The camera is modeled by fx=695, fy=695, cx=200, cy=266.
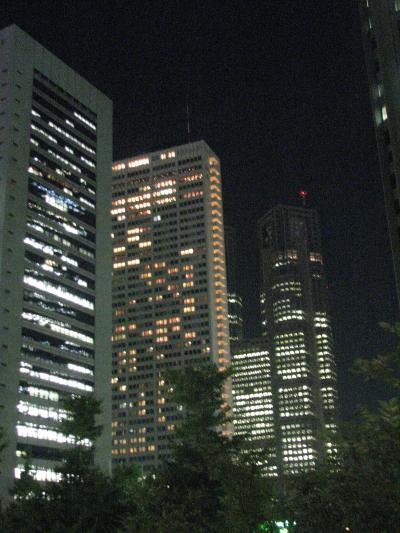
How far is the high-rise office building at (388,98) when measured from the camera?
57656 millimetres

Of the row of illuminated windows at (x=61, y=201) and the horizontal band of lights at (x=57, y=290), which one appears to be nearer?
the horizontal band of lights at (x=57, y=290)

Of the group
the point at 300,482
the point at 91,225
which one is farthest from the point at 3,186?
the point at 300,482

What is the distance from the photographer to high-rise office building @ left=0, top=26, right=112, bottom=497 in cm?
14975

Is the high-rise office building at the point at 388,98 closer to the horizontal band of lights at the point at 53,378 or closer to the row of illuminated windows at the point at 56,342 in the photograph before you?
the horizontal band of lights at the point at 53,378

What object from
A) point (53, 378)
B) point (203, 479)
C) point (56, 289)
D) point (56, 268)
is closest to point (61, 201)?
point (56, 268)

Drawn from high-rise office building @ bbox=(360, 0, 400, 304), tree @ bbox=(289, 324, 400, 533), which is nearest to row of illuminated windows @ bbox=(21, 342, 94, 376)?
high-rise office building @ bbox=(360, 0, 400, 304)

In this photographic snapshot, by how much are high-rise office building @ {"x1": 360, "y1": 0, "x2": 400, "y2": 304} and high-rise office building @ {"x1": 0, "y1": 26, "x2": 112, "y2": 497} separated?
10381cm

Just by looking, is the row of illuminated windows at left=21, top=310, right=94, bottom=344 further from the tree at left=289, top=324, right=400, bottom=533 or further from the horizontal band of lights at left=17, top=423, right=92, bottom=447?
the tree at left=289, top=324, right=400, bottom=533

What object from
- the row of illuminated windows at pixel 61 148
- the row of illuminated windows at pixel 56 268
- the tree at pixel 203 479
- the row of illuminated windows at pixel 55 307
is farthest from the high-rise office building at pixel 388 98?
the row of illuminated windows at pixel 61 148

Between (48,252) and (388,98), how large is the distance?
120 meters

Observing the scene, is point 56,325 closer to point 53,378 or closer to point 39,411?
point 53,378

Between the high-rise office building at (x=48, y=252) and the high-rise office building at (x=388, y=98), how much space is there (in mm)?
103808

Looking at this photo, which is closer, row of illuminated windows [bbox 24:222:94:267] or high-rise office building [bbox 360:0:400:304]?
high-rise office building [bbox 360:0:400:304]

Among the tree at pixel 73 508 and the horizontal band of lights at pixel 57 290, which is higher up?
the horizontal band of lights at pixel 57 290
